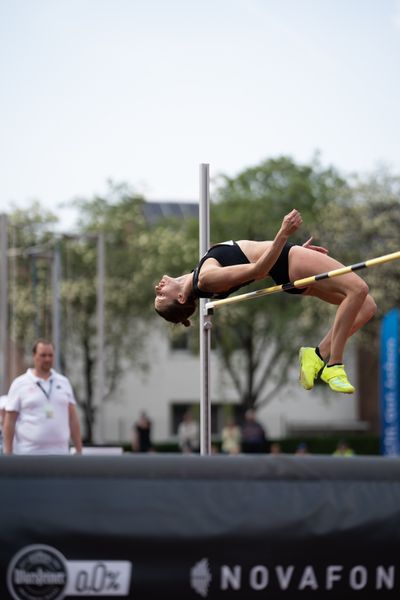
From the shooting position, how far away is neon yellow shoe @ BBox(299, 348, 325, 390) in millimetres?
7898

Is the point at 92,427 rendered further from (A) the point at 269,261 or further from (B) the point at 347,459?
(B) the point at 347,459

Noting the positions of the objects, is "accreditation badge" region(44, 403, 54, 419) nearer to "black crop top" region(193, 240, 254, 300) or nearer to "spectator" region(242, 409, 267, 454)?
"black crop top" region(193, 240, 254, 300)

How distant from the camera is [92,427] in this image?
40.2m

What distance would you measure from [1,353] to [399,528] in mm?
15014

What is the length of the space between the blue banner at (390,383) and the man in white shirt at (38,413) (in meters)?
14.5

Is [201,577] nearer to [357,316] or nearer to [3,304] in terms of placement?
[357,316]

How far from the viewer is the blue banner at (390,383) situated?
23.5 metres

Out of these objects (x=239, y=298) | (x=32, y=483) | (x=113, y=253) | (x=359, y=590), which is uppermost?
(x=113, y=253)

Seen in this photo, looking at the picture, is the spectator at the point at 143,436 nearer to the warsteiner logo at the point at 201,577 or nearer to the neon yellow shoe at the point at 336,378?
the neon yellow shoe at the point at 336,378

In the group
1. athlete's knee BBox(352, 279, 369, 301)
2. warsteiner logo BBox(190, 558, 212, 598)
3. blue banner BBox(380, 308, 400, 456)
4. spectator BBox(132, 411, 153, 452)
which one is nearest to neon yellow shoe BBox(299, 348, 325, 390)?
athlete's knee BBox(352, 279, 369, 301)

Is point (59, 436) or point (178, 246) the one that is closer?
point (59, 436)

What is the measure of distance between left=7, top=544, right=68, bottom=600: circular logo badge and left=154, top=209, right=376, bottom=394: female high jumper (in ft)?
11.9

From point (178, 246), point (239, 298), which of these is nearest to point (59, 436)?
point (239, 298)

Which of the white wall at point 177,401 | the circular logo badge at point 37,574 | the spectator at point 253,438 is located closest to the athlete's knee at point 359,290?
the circular logo badge at point 37,574
